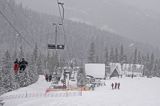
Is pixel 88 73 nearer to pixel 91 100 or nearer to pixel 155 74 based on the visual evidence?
pixel 155 74

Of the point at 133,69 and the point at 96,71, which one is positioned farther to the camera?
the point at 133,69

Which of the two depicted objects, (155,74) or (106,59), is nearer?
(155,74)

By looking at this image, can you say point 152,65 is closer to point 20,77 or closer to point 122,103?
point 20,77

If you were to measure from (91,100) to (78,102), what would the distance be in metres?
1.97

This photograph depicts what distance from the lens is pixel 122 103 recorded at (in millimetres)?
32375

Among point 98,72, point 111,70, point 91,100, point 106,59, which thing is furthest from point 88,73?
point 91,100

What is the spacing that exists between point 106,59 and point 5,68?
81511 millimetres

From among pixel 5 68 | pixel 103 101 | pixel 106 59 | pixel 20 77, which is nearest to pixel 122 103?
pixel 103 101

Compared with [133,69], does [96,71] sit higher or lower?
lower

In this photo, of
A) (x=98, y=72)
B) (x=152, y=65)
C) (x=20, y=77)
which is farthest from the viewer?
(x=152, y=65)

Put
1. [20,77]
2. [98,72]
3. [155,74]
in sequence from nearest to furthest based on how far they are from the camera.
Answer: [20,77]
[98,72]
[155,74]

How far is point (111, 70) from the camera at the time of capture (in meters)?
122

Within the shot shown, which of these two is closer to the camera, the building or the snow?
the snow

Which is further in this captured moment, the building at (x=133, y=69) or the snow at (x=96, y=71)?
the building at (x=133, y=69)
